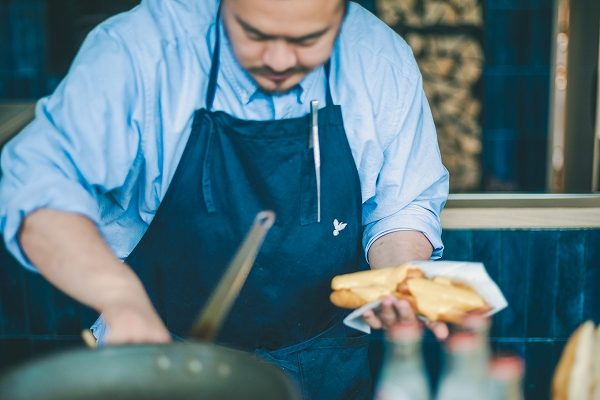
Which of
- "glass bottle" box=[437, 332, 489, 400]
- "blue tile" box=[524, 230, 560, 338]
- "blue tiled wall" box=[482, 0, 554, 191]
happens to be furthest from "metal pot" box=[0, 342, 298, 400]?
"blue tiled wall" box=[482, 0, 554, 191]

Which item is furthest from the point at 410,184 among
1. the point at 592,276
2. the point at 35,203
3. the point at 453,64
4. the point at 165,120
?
the point at 453,64

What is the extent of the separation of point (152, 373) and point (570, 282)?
2218mm

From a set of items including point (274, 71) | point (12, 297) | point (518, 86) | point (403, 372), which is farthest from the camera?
point (518, 86)

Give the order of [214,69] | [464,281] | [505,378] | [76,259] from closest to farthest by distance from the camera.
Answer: [505,378] → [76,259] → [464,281] → [214,69]

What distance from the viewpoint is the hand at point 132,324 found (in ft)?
4.05

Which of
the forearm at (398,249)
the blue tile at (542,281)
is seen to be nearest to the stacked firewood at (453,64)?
the blue tile at (542,281)

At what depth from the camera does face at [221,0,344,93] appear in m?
1.56

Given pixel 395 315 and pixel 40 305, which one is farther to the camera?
pixel 40 305

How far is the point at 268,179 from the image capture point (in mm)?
1865

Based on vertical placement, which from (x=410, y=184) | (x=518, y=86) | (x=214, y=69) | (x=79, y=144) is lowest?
(x=518, y=86)

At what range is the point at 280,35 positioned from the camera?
1.60 m

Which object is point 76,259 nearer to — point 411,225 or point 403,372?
point 403,372

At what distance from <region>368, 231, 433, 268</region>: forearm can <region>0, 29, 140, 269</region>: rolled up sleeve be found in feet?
2.18

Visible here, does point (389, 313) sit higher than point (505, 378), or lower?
lower
